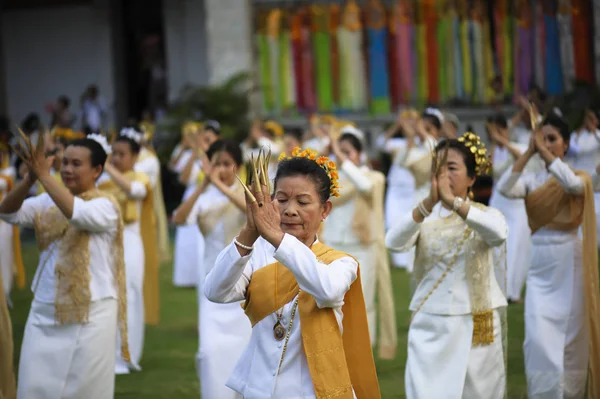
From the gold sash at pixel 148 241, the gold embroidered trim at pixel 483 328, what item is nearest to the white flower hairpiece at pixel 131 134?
the gold sash at pixel 148 241

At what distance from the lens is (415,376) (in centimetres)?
509

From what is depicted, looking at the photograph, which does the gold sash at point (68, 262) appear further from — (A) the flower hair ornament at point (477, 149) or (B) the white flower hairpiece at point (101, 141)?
(A) the flower hair ornament at point (477, 149)

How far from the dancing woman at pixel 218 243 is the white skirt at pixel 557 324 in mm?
1864

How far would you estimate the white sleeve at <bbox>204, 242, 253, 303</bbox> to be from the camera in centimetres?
337

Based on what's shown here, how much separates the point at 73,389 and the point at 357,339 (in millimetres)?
2202

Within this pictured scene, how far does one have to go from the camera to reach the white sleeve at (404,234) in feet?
16.3

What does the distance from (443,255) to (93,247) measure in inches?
78.4

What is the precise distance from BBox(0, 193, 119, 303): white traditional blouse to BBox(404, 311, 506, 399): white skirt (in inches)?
71.5

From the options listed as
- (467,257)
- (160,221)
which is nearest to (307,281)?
(467,257)

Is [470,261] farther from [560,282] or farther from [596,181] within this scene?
[596,181]

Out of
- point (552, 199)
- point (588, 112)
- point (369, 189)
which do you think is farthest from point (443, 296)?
point (588, 112)

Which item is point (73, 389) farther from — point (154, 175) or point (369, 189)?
point (154, 175)

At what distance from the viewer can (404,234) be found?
5023mm

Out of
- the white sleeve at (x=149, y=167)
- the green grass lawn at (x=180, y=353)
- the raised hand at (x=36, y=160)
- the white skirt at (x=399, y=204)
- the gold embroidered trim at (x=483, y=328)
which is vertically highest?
the raised hand at (x=36, y=160)
